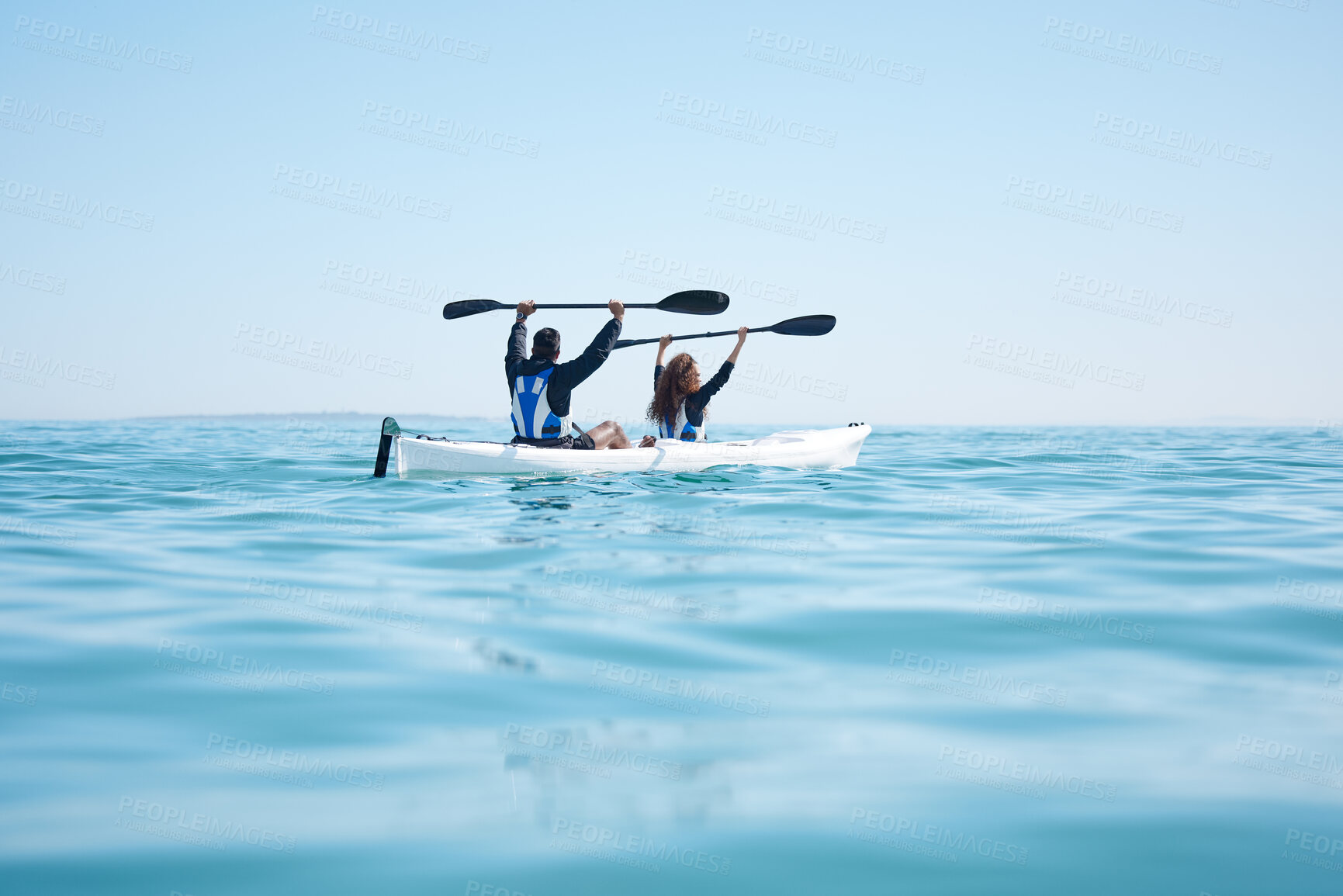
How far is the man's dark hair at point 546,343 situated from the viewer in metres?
8.81

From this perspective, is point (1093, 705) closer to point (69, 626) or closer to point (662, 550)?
point (662, 550)

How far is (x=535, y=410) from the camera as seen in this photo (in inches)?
356

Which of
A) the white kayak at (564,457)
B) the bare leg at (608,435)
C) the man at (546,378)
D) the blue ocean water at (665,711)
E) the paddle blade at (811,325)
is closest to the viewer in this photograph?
the blue ocean water at (665,711)

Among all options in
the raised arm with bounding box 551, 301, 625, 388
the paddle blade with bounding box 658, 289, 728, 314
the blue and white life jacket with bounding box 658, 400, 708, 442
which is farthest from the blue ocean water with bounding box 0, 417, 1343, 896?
the paddle blade with bounding box 658, 289, 728, 314

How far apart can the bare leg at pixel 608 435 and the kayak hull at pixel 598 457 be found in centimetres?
60

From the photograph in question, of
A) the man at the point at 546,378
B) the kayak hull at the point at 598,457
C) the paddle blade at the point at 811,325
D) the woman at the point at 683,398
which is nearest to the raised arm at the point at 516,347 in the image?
the man at the point at 546,378

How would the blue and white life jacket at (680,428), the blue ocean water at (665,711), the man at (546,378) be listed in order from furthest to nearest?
1. the blue and white life jacket at (680,428)
2. the man at (546,378)
3. the blue ocean water at (665,711)

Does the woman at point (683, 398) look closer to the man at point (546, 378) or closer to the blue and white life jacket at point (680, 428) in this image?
the blue and white life jacket at point (680, 428)

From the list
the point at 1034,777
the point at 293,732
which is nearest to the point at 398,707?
the point at 293,732

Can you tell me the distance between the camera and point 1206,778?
2477 mm

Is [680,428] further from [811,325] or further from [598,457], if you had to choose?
[811,325]

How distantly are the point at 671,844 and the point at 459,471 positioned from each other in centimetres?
683

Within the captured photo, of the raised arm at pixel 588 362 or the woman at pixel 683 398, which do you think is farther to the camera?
the woman at pixel 683 398

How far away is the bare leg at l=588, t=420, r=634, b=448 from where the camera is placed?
10055mm
